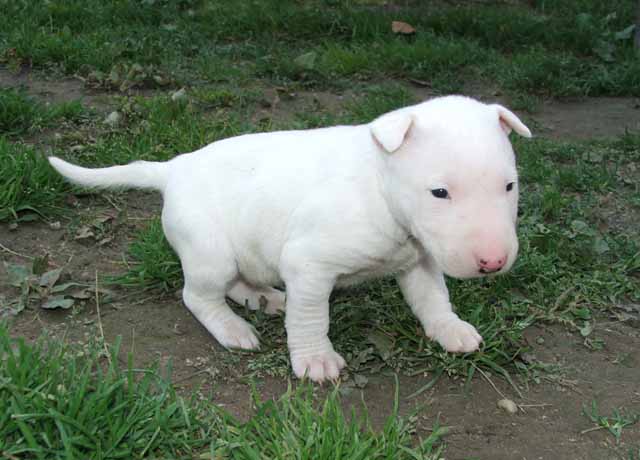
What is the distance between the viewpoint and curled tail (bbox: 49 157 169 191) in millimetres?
3977

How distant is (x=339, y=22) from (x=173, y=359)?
5145 mm

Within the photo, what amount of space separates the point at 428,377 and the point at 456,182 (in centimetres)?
106

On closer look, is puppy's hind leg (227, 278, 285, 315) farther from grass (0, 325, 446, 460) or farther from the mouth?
the mouth

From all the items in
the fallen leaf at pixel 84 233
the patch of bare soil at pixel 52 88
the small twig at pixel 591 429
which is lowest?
the patch of bare soil at pixel 52 88

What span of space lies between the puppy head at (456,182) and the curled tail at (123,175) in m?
1.37

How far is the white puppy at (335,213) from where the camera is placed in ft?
9.27

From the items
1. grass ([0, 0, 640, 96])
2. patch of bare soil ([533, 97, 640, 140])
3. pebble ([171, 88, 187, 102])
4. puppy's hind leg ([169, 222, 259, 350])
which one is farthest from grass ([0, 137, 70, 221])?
patch of bare soil ([533, 97, 640, 140])

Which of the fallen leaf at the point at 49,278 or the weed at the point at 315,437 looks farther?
the fallen leaf at the point at 49,278

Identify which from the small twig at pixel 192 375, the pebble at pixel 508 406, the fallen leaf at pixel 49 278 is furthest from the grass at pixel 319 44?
the pebble at pixel 508 406

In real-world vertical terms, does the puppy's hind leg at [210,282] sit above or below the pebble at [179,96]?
above

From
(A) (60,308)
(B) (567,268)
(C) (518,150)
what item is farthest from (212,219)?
(C) (518,150)

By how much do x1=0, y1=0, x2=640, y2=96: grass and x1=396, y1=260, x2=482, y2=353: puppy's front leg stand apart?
3.46 m

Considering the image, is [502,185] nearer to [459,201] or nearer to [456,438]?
[459,201]

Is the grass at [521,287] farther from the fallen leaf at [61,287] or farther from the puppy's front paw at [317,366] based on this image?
the fallen leaf at [61,287]
